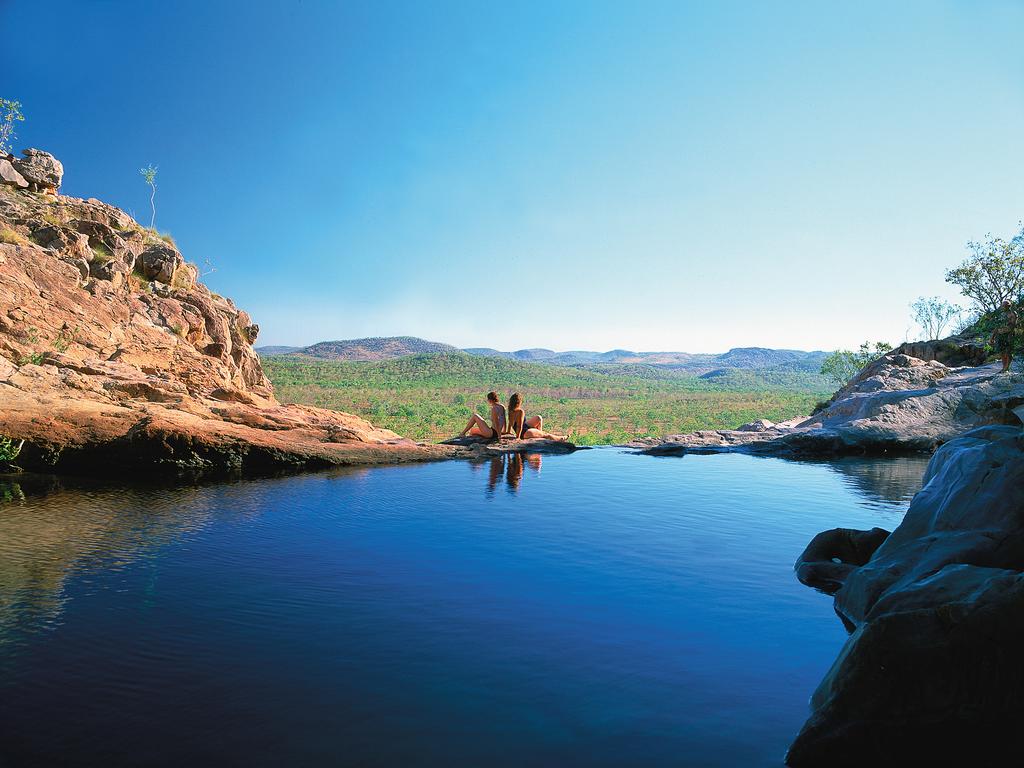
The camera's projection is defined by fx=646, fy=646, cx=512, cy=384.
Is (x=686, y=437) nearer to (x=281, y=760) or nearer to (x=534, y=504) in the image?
(x=534, y=504)

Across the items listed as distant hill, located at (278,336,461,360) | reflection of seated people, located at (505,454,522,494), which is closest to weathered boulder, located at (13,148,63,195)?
reflection of seated people, located at (505,454,522,494)

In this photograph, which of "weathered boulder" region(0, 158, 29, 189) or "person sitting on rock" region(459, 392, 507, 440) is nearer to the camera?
"person sitting on rock" region(459, 392, 507, 440)

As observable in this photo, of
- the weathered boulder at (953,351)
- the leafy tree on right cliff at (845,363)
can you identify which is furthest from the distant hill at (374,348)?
the weathered boulder at (953,351)

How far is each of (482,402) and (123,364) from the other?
36346 mm

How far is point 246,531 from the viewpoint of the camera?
7059 mm

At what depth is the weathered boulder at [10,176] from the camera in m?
16.4

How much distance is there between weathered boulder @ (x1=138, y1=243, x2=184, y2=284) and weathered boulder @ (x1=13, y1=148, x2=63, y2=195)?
335 cm

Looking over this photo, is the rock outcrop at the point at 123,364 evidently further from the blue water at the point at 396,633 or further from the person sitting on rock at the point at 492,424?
the person sitting on rock at the point at 492,424

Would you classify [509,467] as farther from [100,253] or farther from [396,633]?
[100,253]

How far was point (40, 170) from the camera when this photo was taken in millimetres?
17172

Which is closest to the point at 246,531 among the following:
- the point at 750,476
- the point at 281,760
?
the point at 281,760

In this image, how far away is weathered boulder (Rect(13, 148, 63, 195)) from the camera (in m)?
17.0

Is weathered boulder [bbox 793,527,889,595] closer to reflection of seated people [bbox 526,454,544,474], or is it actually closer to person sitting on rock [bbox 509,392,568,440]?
reflection of seated people [bbox 526,454,544,474]

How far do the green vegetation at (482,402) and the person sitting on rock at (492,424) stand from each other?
7758 millimetres
